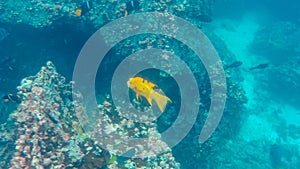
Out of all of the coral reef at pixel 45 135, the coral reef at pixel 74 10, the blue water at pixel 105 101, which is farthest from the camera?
the coral reef at pixel 74 10

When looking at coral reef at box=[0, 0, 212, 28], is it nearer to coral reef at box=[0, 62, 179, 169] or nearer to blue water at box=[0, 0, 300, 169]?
blue water at box=[0, 0, 300, 169]

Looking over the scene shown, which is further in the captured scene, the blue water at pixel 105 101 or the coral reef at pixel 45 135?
the blue water at pixel 105 101

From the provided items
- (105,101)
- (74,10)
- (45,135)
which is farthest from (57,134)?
(74,10)

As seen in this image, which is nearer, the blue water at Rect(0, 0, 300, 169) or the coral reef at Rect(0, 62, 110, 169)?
the coral reef at Rect(0, 62, 110, 169)

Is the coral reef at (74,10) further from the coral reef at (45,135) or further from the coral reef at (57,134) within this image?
the coral reef at (45,135)

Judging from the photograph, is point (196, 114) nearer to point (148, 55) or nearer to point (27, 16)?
point (148, 55)

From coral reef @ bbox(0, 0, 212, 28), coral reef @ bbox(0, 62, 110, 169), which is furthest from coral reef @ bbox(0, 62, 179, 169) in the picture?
coral reef @ bbox(0, 0, 212, 28)

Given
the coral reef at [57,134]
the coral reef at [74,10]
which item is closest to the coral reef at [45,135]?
the coral reef at [57,134]

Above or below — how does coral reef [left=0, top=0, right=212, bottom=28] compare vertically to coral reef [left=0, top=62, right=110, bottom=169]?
above

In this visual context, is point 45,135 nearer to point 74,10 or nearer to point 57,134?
point 57,134

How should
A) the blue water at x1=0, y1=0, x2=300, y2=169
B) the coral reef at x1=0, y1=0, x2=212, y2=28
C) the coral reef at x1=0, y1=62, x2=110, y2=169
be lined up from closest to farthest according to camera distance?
the coral reef at x1=0, y1=62, x2=110, y2=169 < the blue water at x1=0, y1=0, x2=300, y2=169 < the coral reef at x1=0, y1=0, x2=212, y2=28

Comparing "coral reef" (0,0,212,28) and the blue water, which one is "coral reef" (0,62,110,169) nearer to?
the blue water

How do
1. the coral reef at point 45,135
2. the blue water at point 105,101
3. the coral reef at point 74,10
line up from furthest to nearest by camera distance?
the coral reef at point 74,10
the blue water at point 105,101
the coral reef at point 45,135

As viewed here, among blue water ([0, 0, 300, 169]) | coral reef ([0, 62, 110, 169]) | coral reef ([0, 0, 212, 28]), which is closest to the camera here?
coral reef ([0, 62, 110, 169])
